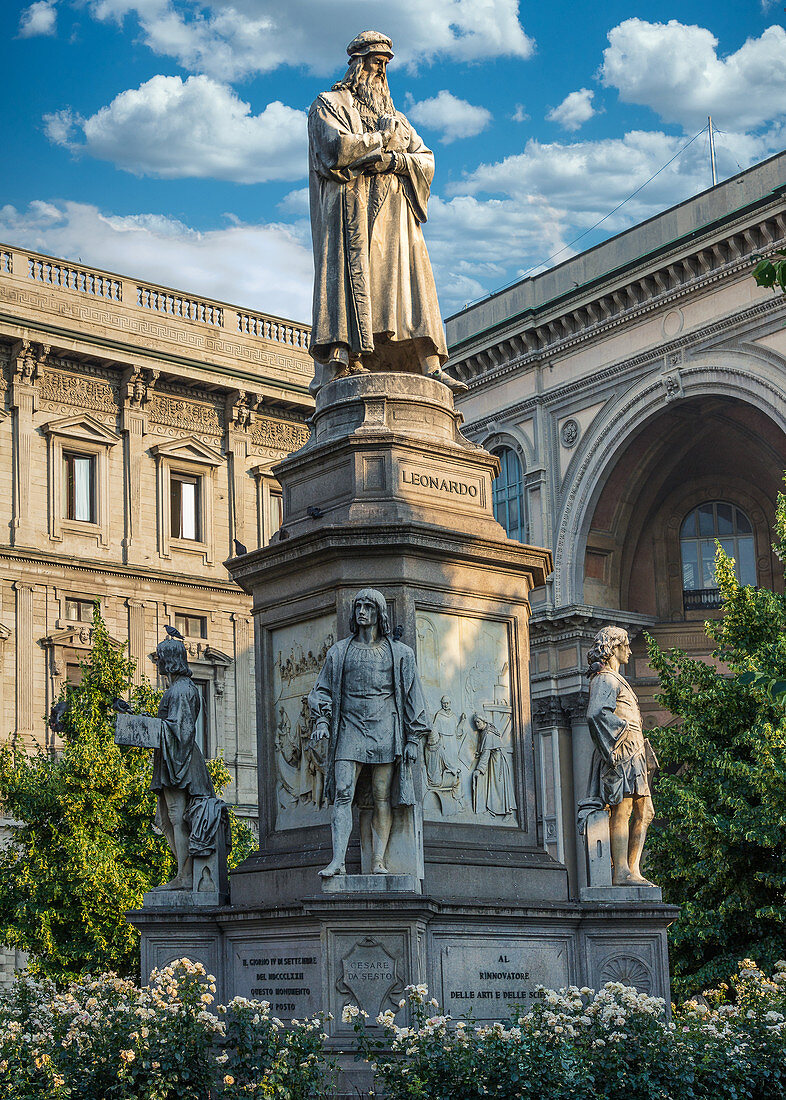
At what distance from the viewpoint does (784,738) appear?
971 inches

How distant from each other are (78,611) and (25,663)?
2.32m

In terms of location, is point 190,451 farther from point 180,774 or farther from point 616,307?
point 180,774

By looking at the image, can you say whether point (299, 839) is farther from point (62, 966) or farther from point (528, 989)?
point (62, 966)

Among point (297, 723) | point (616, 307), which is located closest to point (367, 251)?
point (297, 723)

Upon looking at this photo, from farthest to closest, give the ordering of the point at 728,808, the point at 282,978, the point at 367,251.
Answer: the point at 728,808
the point at 367,251
the point at 282,978

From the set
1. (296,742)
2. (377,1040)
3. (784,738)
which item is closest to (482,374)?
(784,738)

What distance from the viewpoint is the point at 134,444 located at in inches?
1772

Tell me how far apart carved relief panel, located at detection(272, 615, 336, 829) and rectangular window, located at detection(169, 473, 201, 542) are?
3250cm

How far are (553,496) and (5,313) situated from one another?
1529 cm

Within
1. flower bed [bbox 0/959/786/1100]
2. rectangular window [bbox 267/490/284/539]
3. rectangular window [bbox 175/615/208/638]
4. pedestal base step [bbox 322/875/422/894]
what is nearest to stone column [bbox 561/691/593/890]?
rectangular window [bbox 175/615/208/638]

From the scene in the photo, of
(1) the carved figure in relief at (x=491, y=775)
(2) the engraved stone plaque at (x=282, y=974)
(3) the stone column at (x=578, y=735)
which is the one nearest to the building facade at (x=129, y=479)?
(3) the stone column at (x=578, y=735)

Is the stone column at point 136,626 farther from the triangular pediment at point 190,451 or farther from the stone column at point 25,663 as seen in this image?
the triangular pediment at point 190,451

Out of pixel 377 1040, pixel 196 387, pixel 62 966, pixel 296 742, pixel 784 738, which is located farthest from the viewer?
pixel 196 387

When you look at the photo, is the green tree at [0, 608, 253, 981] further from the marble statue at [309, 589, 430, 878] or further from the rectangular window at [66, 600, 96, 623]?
the marble statue at [309, 589, 430, 878]
